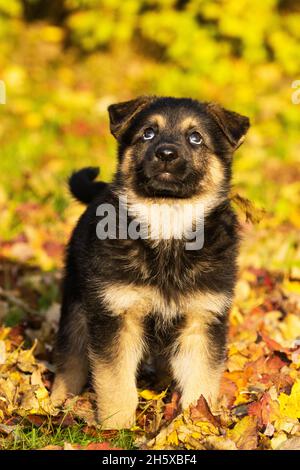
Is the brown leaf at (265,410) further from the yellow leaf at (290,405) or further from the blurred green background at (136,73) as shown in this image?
the blurred green background at (136,73)

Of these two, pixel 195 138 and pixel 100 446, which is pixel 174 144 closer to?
pixel 195 138

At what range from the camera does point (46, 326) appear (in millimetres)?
5164

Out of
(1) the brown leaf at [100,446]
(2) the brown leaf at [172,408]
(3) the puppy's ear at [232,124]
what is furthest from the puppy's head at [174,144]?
(1) the brown leaf at [100,446]

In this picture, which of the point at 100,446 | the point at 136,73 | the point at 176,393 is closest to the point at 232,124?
the point at 176,393

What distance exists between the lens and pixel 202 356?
3.87 m

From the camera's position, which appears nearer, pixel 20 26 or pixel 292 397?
pixel 292 397

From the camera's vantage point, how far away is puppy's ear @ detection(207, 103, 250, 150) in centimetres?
418

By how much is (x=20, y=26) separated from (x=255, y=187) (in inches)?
278

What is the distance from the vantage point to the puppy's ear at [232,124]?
418cm

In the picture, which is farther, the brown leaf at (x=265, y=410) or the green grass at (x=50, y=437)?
the brown leaf at (x=265, y=410)

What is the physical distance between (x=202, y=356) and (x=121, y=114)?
1.33 metres

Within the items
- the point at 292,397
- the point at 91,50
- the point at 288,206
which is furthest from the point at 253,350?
the point at 91,50

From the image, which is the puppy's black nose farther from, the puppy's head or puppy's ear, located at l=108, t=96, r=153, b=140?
puppy's ear, located at l=108, t=96, r=153, b=140
